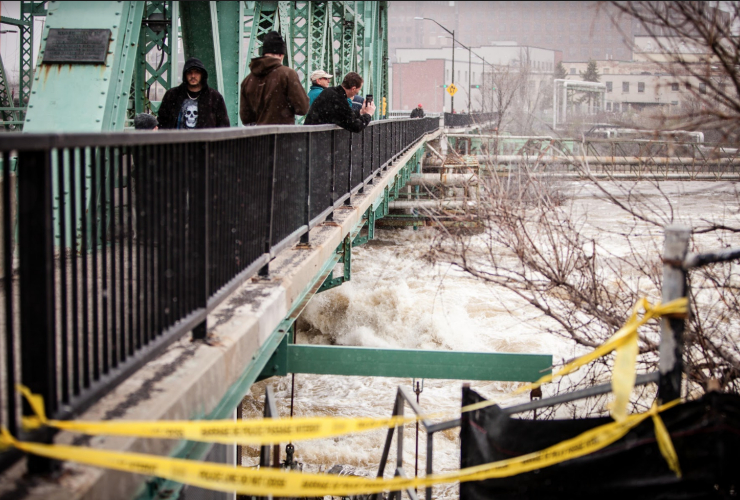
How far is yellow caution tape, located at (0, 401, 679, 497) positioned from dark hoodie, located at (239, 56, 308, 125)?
4.24m

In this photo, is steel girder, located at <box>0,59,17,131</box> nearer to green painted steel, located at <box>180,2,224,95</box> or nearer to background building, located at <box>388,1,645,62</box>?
green painted steel, located at <box>180,2,224,95</box>

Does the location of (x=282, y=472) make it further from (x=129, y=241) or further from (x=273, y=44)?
(x=273, y=44)

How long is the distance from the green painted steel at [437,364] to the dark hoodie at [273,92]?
7.51 ft

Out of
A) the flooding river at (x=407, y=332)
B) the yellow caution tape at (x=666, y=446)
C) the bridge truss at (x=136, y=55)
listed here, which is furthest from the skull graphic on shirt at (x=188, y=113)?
the yellow caution tape at (x=666, y=446)

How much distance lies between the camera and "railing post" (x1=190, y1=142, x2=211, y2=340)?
365cm

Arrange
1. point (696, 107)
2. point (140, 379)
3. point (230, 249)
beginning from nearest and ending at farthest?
point (140, 379)
point (230, 249)
point (696, 107)

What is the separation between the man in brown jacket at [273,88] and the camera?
6.95 meters

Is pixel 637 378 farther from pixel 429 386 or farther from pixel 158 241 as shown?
pixel 429 386

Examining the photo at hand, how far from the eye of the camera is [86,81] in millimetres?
5406

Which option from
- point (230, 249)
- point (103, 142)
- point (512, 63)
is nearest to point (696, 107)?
point (230, 249)

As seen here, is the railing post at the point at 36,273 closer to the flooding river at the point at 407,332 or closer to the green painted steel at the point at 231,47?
the flooding river at the point at 407,332

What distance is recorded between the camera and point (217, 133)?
3756 mm

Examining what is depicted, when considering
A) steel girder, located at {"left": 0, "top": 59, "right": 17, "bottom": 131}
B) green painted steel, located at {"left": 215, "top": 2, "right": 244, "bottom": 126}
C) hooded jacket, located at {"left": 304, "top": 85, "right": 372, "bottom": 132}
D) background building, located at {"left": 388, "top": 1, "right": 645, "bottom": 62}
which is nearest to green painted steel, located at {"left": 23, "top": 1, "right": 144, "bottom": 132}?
hooded jacket, located at {"left": 304, "top": 85, "right": 372, "bottom": 132}

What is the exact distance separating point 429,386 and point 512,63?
320 feet
